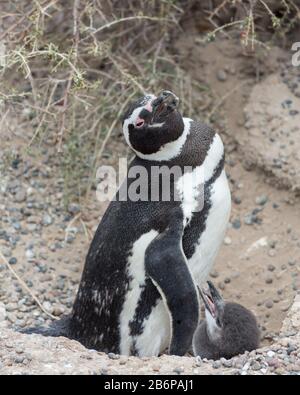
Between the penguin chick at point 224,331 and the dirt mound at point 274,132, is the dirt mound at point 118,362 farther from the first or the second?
the dirt mound at point 274,132

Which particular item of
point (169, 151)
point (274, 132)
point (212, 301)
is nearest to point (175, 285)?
point (212, 301)

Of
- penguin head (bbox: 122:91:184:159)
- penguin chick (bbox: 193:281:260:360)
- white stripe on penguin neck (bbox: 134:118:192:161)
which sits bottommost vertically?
penguin chick (bbox: 193:281:260:360)

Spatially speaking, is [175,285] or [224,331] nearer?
[175,285]

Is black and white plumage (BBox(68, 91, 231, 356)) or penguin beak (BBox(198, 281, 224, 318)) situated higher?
black and white plumage (BBox(68, 91, 231, 356))

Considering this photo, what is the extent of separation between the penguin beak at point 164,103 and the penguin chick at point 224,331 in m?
0.78

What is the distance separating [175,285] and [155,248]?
17 cm

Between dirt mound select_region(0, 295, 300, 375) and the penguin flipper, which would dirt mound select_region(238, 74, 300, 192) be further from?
dirt mound select_region(0, 295, 300, 375)

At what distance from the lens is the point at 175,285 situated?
3.84m

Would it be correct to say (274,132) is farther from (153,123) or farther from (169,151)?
(153,123)

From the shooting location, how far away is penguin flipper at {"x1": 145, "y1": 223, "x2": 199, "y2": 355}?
3840 millimetres

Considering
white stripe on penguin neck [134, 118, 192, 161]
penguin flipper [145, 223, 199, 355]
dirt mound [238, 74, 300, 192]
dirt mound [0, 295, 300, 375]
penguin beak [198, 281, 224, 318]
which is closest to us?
dirt mound [0, 295, 300, 375]

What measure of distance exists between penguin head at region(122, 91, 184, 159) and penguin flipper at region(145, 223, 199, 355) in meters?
0.35

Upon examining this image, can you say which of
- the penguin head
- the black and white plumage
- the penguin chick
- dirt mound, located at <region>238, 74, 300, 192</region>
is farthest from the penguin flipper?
dirt mound, located at <region>238, 74, 300, 192</region>
